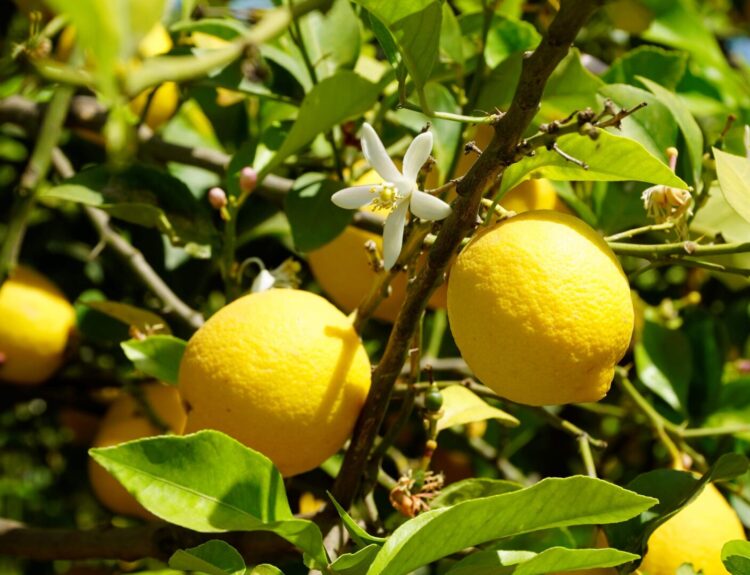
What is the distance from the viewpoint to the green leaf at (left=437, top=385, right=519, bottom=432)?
94 centimetres

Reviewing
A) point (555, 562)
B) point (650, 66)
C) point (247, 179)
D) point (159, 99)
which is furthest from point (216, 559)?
point (159, 99)

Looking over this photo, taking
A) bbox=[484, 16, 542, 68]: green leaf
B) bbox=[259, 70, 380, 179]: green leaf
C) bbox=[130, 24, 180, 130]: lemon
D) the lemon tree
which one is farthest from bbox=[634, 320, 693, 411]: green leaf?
bbox=[130, 24, 180, 130]: lemon

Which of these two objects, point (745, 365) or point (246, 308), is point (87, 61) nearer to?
point (246, 308)

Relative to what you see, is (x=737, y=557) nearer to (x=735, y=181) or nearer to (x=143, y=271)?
(x=735, y=181)

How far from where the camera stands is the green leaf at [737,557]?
76 cm

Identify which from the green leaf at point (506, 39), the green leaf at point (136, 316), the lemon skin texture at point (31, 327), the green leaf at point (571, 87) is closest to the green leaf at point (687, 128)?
the green leaf at point (571, 87)

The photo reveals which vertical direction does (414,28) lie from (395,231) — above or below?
above

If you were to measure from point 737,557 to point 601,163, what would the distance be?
1.18ft

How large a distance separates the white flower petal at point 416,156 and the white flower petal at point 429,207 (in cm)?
4

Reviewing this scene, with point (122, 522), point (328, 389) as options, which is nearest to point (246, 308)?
point (328, 389)

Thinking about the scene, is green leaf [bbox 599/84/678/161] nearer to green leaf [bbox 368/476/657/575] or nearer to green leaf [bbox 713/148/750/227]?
green leaf [bbox 713/148/750/227]

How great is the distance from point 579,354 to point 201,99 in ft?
3.30

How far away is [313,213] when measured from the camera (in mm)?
1181

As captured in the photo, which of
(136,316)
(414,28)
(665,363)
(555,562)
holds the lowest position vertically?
(665,363)
